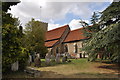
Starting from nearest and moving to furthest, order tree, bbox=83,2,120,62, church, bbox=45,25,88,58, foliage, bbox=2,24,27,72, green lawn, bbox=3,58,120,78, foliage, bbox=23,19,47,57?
foliage, bbox=2,24,27,72 < green lawn, bbox=3,58,120,78 < tree, bbox=83,2,120,62 < foliage, bbox=23,19,47,57 < church, bbox=45,25,88,58

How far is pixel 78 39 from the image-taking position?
96.3 feet

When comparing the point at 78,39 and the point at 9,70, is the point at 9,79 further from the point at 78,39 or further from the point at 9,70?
the point at 78,39

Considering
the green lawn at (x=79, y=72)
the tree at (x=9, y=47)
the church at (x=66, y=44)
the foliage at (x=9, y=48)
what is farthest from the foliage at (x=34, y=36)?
the foliage at (x=9, y=48)

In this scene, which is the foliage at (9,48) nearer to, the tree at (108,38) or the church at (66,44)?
the tree at (108,38)

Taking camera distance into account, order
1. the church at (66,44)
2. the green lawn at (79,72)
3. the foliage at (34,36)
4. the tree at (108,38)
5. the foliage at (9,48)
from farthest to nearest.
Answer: the church at (66,44) → the foliage at (34,36) → the tree at (108,38) → the green lawn at (79,72) → the foliage at (9,48)

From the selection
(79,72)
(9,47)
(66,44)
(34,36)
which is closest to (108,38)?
(79,72)

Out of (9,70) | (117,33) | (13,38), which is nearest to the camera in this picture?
A: (13,38)

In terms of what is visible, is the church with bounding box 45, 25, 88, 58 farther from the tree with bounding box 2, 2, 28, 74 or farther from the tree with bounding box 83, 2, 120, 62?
the tree with bounding box 2, 2, 28, 74

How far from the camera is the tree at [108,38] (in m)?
10.2

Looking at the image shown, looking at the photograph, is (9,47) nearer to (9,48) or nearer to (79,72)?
(9,48)

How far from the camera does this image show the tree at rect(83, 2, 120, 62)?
10164 millimetres

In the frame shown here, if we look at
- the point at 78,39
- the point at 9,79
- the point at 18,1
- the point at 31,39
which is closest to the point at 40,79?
the point at 9,79

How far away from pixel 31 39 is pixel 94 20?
10733 mm

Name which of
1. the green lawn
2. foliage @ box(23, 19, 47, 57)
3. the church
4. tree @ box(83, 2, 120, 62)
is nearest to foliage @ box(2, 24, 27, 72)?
the green lawn
